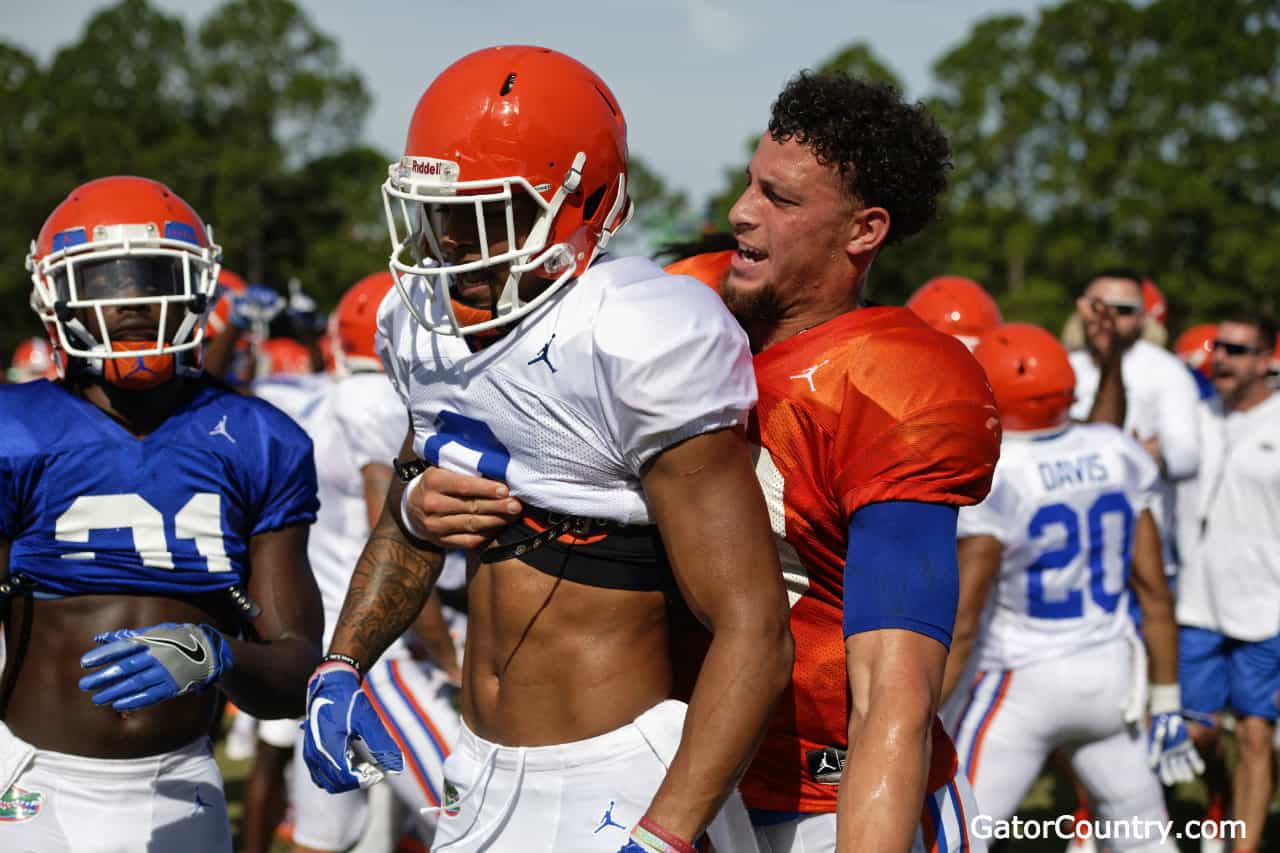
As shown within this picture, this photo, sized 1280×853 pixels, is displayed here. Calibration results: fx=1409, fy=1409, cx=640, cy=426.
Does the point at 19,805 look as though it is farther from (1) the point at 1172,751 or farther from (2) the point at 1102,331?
(2) the point at 1102,331

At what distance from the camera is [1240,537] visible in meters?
6.55

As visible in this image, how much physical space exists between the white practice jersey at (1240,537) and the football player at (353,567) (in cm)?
378

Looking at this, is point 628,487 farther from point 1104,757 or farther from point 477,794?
point 1104,757

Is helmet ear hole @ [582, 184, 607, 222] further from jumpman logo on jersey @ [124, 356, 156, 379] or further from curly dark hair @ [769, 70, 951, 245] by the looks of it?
jumpman logo on jersey @ [124, 356, 156, 379]

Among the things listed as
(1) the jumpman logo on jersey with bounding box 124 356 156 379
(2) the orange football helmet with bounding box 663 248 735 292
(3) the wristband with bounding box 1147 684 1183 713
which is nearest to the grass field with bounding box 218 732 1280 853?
(3) the wristband with bounding box 1147 684 1183 713

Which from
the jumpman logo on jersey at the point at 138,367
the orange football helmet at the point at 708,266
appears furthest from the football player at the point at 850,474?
the jumpman logo on jersey at the point at 138,367

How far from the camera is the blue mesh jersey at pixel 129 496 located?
2904 mm

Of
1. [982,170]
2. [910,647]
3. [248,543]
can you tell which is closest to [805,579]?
[910,647]

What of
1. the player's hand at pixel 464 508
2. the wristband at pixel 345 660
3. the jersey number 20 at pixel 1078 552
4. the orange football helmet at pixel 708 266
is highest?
the orange football helmet at pixel 708 266

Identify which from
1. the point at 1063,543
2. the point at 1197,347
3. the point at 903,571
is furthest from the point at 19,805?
the point at 1197,347

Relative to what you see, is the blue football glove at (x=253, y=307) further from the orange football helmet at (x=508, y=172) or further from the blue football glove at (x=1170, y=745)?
the orange football helmet at (x=508, y=172)

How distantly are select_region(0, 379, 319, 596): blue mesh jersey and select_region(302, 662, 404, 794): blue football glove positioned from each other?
70 cm

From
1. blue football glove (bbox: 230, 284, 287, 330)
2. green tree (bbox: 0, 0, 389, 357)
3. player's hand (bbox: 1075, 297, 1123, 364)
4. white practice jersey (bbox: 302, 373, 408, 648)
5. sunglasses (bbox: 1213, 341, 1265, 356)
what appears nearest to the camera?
white practice jersey (bbox: 302, 373, 408, 648)

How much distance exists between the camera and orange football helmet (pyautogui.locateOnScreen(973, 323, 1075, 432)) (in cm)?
489
